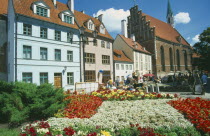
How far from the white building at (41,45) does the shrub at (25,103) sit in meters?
11.2

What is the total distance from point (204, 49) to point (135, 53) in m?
16.4

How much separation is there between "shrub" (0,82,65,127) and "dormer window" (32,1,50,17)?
15.3 meters

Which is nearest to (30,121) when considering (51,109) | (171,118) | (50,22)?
(51,109)

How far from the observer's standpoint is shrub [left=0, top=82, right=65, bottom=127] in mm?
6047

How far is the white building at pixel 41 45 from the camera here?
681 inches

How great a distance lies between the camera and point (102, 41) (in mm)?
28391

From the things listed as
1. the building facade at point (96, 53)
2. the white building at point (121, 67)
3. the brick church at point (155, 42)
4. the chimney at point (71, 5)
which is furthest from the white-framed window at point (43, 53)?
the brick church at point (155, 42)

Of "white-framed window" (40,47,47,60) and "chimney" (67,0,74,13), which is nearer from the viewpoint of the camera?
"white-framed window" (40,47,47,60)

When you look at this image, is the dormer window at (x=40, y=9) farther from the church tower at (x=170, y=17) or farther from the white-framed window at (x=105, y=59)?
the church tower at (x=170, y=17)

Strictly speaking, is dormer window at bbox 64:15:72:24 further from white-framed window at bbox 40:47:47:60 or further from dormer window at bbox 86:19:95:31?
white-framed window at bbox 40:47:47:60

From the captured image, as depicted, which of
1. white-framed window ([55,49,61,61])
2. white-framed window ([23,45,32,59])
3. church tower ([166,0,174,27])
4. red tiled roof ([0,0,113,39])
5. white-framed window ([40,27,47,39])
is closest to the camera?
white-framed window ([23,45,32,59])

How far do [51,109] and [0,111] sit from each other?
2.27m

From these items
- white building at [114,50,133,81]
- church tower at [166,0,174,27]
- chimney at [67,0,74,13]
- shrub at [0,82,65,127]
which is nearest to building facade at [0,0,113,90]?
chimney at [67,0,74,13]

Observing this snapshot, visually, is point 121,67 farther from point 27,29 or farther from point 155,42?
point 27,29
